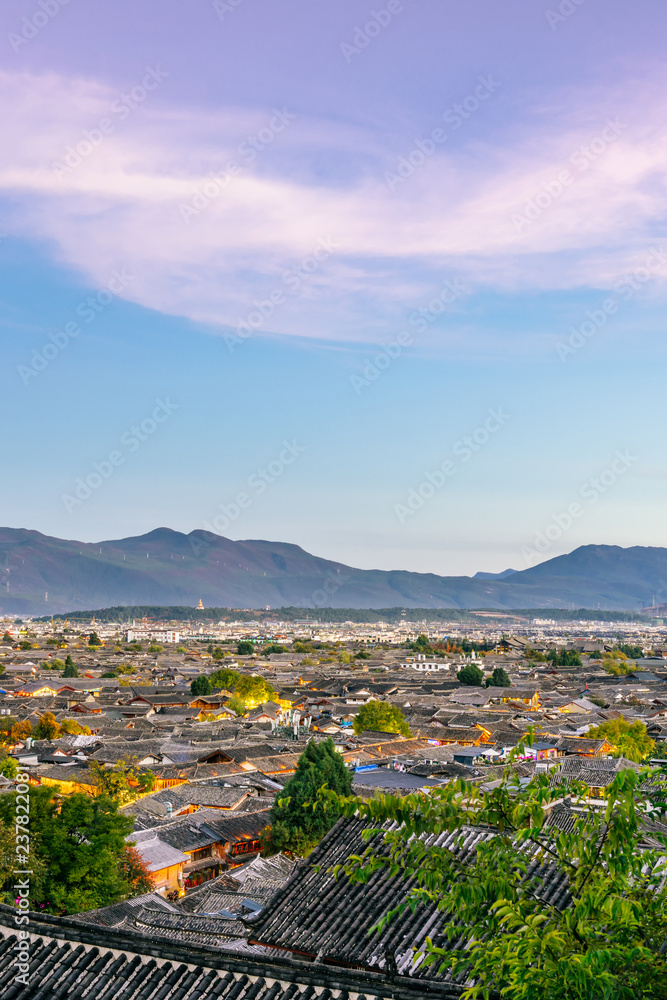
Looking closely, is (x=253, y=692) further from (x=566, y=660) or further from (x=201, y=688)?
(x=566, y=660)

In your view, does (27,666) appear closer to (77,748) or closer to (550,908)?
(77,748)

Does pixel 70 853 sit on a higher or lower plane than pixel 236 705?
higher

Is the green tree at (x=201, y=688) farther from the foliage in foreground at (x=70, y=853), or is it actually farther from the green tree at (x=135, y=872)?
the foliage in foreground at (x=70, y=853)

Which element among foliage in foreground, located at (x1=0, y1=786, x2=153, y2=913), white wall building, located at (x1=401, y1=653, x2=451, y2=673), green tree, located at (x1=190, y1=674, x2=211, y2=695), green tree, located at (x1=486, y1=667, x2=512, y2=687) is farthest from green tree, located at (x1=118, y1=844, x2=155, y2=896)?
white wall building, located at (x1=401, y1=653, x2=451, y2=673)

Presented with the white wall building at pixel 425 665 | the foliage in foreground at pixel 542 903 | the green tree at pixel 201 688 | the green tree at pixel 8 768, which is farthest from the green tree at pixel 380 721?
the foliage in foreground at pixel 542 903

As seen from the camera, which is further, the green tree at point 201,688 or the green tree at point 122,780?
the green tree at point 201,688

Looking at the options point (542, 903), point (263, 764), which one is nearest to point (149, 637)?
point (263, 764)
